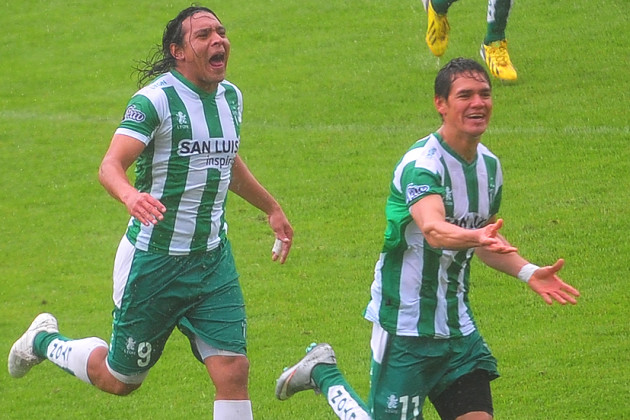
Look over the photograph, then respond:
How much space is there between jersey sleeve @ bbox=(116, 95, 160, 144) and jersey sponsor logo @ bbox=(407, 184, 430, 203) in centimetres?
150

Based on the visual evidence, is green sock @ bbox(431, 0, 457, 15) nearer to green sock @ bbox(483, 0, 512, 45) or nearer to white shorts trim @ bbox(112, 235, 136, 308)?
green sock @ bbox(483, 0, 512, 45)

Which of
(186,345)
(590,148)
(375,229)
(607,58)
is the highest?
(607,58)

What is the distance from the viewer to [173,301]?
246 inches

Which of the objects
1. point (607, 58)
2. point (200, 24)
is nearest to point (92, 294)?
point (200, 24)

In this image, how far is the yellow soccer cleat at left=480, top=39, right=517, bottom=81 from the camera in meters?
13.4

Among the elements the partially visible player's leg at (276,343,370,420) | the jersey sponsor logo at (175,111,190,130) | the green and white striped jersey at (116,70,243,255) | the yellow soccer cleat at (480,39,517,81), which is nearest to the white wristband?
the partially visible player's leg at (276,343,370,420)

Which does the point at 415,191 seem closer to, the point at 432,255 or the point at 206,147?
the point at 432,255

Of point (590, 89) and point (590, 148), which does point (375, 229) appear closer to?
point (590, 148)

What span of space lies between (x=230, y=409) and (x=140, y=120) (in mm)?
1547

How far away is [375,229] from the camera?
35.3 feet

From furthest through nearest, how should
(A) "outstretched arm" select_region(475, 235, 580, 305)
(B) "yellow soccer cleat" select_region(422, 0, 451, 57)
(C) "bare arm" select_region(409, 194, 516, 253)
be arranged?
(B) "yellow soccer cleat" select_region(422, 0, 451, 57)
(A) "outstretched arm" select_region(475, 235, 580, 305)
(C) "bare arm" select_region(409, 194, 516, 253)

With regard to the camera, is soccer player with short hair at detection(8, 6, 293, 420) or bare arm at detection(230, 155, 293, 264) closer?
soccer player with short hair at detection(8, 6, 293, 420)

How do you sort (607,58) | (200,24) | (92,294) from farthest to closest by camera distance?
(607,58), (92,294), (200,24)

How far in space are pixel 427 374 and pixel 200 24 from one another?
2170 mm
